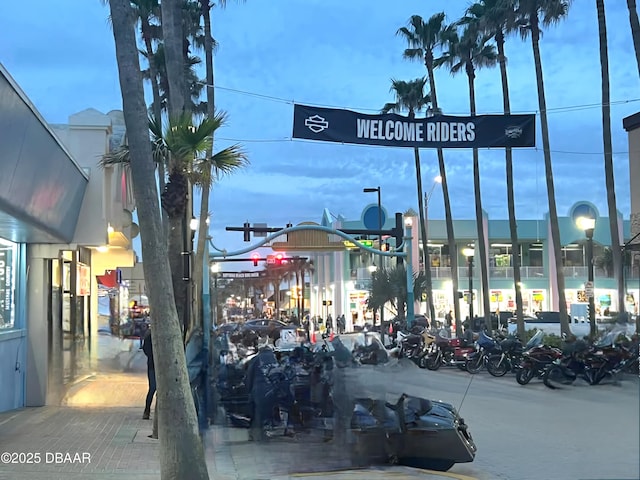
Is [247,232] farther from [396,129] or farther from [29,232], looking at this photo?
[396,129]

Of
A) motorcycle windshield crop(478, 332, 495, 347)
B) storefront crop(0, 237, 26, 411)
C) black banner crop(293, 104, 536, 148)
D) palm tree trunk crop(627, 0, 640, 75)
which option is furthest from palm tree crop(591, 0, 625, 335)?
storefront crop(0, 237, 26, 411)

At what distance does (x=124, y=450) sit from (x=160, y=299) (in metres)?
3.82

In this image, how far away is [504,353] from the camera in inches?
739

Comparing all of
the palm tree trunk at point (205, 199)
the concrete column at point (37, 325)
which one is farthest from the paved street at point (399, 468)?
the palm tree trunk at point (205, 199)

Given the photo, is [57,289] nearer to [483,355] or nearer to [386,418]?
[386,418]

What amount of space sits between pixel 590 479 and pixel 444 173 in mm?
33235

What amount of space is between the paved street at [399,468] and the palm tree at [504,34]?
54.9 feet

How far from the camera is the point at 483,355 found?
19.8 meters

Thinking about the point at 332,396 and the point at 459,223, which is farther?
the point at 459,223

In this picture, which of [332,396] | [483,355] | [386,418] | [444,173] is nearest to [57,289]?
[332,396]

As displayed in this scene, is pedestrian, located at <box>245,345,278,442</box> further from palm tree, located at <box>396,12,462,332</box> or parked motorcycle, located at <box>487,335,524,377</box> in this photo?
palm tree, located at <box>396,12,462,332</box>

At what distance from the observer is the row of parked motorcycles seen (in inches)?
255

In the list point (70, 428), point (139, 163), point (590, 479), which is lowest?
point (70, 428)

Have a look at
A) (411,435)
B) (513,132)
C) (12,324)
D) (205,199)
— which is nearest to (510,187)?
(205,199)
